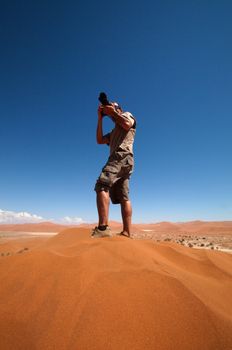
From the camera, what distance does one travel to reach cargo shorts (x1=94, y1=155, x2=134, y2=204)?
115 inches

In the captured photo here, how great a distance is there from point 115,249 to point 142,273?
1.53 ft

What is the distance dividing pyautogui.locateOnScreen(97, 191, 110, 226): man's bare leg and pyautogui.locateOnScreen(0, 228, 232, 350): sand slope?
0.97 metres

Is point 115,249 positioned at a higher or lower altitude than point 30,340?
higher

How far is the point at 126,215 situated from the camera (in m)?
3.45

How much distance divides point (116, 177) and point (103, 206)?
486 mm

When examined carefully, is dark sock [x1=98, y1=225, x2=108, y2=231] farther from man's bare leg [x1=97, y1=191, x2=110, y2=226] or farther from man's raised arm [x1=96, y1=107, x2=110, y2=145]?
man's raised arm [x1=96, y1=107, x2=110, y2=145]

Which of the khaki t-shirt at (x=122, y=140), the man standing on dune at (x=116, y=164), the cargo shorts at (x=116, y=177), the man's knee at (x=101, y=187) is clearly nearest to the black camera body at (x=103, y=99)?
the man standing on dune at (x=116, y=164)

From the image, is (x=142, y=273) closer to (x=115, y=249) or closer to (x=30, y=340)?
(x=115, y=249)

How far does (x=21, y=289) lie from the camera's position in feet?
4.63

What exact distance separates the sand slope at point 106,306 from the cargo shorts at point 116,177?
1241 millimetres

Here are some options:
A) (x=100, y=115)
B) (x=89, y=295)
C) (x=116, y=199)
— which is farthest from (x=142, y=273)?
(x=100, y=115)

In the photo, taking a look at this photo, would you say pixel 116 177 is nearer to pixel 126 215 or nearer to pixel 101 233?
pixel 126 215

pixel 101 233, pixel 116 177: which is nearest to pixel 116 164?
pixel 116 177

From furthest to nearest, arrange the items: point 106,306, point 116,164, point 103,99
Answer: point 103,99 < point 116,164 < point 106,306
